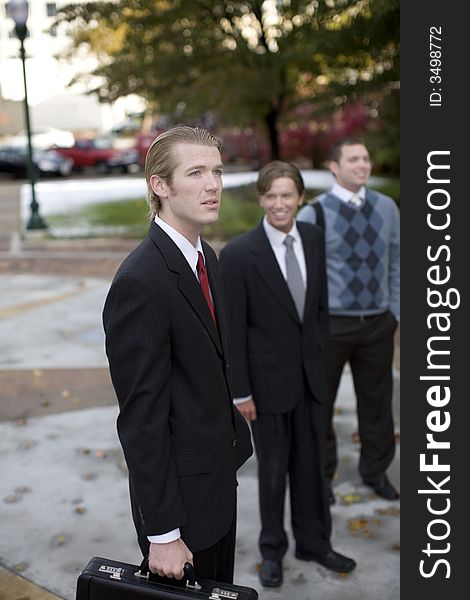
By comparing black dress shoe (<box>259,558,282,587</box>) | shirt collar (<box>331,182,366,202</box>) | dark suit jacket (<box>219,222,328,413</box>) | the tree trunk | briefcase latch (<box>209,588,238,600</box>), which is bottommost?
black dress shoe (<box>259,558,282,587</box>)

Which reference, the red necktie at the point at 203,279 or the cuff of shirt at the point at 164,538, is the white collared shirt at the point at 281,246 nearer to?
the red necktie at the point at 203,279

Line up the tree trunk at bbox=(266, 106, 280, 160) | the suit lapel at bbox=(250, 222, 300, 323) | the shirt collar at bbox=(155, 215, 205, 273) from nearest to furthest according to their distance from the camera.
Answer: the shirt collar at bbox=(155, 215, 205, 273) → the suit lapel at bbox=(250, 222, 300, 323) → the tree trunk at bbox=(266, 106, 280, 160)

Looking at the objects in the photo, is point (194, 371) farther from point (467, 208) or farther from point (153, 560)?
point (467, 208)

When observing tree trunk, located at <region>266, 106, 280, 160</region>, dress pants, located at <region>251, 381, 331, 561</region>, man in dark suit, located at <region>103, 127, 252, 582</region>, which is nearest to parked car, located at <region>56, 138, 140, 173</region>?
tree trunk, located at <region>266, 106, 280, 160</region>

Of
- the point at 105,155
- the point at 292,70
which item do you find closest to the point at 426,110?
the point at 292,70

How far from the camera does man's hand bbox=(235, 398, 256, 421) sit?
4.13 m

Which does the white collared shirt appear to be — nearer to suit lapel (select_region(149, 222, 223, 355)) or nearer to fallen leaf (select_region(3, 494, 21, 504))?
suit lapel (select_region(149, 222, 223, 355))

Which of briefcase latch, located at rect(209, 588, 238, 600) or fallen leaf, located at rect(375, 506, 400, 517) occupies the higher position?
briefcase latch, located at rect(209, 588, 238, 600)

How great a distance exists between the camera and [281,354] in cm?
415

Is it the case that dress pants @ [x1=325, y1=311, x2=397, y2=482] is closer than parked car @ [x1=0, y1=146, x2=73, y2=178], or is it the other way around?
dress pants @ [x1=325, y1=311, x2=397, y2=482]

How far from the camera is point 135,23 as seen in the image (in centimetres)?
1795

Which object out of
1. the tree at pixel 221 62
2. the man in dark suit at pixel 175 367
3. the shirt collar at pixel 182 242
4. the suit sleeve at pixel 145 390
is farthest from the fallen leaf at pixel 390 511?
the tree at pixel 221 62

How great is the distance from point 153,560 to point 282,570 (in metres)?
1.90

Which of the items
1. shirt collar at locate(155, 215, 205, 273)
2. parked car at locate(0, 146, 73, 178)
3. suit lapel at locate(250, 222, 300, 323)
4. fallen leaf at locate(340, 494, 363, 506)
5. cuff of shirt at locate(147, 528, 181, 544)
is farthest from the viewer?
parked car at locate(0, 146, 73, 178)
